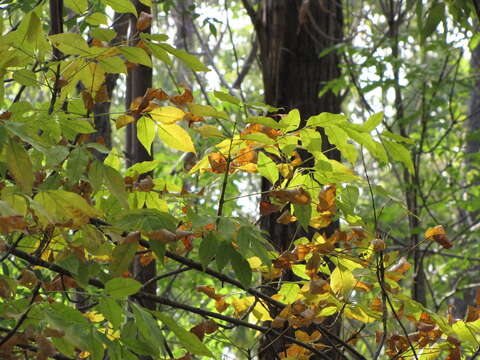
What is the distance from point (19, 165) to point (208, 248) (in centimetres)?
33

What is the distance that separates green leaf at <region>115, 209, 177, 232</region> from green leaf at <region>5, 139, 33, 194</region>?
0.17 m

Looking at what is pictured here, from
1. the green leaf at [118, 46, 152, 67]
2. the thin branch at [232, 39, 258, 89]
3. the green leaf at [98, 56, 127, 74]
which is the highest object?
the thin branch at [232, 39, 258, 89]

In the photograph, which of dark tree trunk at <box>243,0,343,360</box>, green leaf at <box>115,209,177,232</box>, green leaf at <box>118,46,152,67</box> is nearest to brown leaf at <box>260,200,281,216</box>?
green leaf at <box>115,209,177,232</box>

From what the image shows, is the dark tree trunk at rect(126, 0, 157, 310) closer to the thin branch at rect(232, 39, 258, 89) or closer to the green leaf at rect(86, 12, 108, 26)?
the green leaf at rect(86, 12, 108, 26)

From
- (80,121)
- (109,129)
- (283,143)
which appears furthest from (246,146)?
(109,129)

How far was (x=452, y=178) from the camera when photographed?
488 centimetres

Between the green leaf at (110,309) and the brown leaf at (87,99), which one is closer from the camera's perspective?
the green leaf at (110,309)

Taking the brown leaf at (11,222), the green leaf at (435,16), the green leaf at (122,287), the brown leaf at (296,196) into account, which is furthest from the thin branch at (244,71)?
the brown leaf at (11,222)

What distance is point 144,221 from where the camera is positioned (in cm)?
111

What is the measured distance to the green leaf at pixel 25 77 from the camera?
1.23m

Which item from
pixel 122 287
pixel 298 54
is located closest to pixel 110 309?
pixel 122 287

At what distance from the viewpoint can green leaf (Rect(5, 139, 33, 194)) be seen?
980mm

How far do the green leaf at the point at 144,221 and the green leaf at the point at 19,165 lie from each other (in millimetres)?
174

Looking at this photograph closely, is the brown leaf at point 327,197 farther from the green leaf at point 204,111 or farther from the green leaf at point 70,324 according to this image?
the green leaf at point 70,324
